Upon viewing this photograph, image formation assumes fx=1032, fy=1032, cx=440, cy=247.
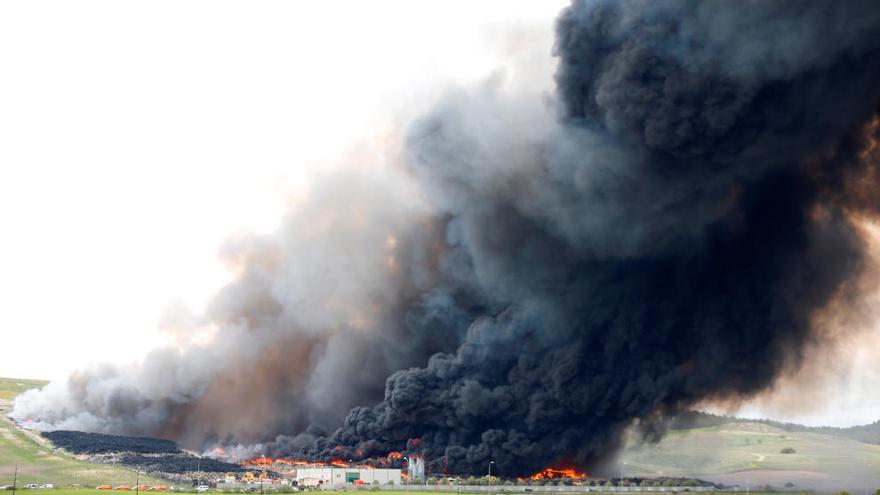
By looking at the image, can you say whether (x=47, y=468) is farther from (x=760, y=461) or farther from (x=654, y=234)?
(x=760, y=461)

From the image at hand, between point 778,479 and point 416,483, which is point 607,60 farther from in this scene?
point 778,479

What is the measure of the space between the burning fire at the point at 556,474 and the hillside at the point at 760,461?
363 inches

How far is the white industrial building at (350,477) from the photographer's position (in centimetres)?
12375

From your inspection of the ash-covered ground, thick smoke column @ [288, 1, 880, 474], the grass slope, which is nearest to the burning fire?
thick smoke column @ [288, 1, 880, 474]

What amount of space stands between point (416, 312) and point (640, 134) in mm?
49978

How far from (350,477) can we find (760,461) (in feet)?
271

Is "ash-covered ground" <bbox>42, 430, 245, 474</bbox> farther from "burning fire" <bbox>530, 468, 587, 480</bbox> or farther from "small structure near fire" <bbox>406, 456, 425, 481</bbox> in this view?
"burning fire" <bbox>530, 468, 587, 480</bbox>

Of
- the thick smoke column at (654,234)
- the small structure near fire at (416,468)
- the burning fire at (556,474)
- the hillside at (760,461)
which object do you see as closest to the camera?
the thick smoke column at (654,234)

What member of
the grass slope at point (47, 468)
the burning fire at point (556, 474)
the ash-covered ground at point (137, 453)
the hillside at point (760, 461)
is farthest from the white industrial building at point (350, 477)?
the hillside at point (760, 461)

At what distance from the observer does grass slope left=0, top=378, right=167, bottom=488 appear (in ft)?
405

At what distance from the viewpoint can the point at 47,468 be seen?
13175cm

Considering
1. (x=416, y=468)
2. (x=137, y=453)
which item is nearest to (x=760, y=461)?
(x=416, y=468)

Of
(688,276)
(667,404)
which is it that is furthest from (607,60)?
(667,404)

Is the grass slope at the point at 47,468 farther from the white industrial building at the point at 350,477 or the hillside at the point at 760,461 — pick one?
the hillside at the point at 760,461
